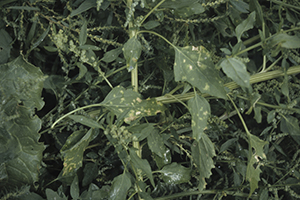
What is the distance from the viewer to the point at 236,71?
1.79ft

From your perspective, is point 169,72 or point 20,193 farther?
point 169,72

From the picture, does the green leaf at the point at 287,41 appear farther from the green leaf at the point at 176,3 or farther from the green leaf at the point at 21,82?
the green leaf at the point at 21,82

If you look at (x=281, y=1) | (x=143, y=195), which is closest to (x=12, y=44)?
(x=143, y=195)

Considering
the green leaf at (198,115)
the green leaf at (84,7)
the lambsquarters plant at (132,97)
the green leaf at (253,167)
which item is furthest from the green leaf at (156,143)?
the green leaf at (84,7)

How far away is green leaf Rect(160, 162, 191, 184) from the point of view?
26.8 inches

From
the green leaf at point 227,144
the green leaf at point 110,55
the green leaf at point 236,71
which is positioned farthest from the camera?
the green leaf at point 227,144

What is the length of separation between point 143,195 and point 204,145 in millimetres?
194

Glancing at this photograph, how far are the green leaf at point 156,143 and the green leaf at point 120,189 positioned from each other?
0.10 metres

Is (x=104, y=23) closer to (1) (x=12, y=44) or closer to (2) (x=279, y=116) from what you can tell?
(1) (x=12, y=44)

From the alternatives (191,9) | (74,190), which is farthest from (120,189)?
(191,9)

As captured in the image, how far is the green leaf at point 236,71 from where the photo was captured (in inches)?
21.2

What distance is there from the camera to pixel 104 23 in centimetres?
76

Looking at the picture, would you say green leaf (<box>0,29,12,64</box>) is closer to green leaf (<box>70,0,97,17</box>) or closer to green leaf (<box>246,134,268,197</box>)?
green leaf (<box>70,0,97,17</box>)

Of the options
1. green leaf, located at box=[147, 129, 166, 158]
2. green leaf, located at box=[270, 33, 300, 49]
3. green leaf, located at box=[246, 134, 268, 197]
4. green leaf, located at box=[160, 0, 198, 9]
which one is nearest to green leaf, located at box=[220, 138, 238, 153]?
green leaf, located at box=[246, 134, 268, 197]
